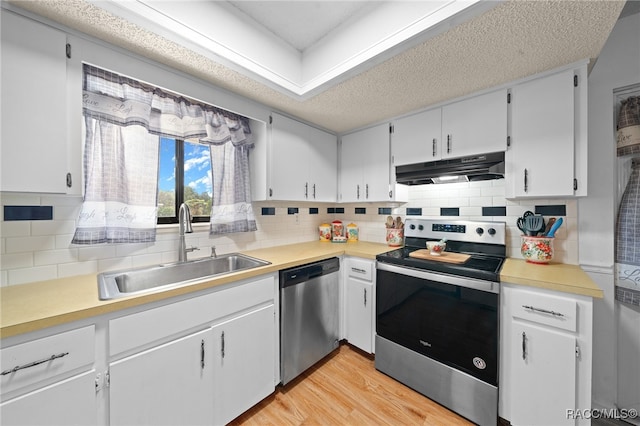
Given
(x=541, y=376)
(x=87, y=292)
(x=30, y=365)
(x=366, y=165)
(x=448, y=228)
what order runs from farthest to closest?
(x=366, y=165), (x=448, y=228), (x=541, y=376), (x=87, y=292), (x=30, y=365)

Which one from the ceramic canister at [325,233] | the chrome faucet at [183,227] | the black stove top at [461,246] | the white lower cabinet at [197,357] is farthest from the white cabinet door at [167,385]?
the ceramic canister at [325,233]

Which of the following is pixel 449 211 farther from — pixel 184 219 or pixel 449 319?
pixel 184 219

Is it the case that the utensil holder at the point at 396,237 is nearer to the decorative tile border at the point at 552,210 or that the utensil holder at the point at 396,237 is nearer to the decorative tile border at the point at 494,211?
the decorative tile border at the point at 494,211

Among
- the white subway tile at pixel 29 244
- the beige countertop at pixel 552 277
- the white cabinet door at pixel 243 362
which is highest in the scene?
the white subway tile at pixel 29 244

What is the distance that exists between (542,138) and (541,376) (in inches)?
55.6

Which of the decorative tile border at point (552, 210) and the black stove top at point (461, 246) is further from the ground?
the decorative tile border at point (552, 210)

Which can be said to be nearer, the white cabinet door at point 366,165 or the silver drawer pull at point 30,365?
the silver drawer pull at point 30,365

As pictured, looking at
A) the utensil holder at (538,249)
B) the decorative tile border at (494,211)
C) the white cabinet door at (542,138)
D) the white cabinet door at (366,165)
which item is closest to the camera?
the white cabinet door at (542,138)

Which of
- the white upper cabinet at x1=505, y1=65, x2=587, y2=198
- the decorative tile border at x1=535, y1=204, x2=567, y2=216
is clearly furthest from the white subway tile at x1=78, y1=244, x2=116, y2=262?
the decorative tile border at x1=535, y1=204, x2=567, y2=216

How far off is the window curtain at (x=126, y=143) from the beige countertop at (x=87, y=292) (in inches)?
11.0

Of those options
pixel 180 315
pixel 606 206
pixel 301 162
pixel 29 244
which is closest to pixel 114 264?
pixel 29 244

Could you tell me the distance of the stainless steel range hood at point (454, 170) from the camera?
5.58 feet

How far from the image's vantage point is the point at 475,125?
1788 mm

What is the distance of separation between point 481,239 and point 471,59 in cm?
129
